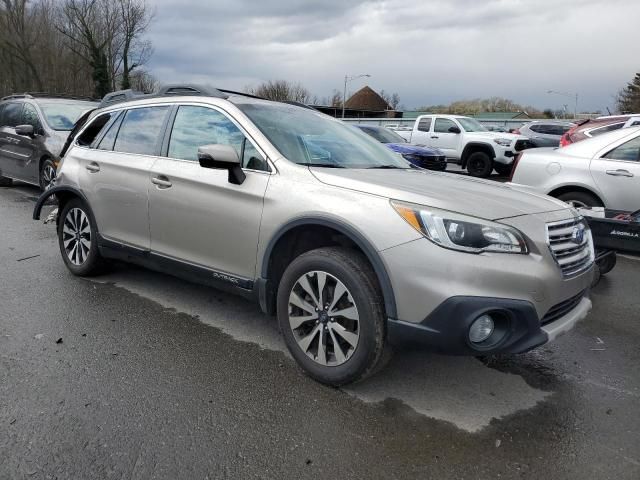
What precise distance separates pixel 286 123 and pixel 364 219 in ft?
4.43

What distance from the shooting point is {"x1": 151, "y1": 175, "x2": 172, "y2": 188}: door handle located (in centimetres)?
390

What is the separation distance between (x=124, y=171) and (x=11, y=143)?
710 cm

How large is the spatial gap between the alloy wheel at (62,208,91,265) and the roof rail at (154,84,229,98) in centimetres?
138

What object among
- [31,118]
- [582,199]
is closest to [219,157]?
[582,199]

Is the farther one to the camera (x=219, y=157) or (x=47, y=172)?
(x=47, y=172)

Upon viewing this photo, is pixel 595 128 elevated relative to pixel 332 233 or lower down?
elevated

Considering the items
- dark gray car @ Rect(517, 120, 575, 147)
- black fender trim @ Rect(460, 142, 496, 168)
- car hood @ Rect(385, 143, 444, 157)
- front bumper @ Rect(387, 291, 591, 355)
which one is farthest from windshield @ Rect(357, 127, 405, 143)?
front bumper @ Rect(387, 291, 591, 355)

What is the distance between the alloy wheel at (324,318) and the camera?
115 inches

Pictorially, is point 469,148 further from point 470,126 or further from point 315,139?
point 315,139

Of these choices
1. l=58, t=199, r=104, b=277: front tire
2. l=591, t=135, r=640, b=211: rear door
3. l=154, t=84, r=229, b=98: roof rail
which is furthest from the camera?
l=591, t=135, r=640, b=211: rear door

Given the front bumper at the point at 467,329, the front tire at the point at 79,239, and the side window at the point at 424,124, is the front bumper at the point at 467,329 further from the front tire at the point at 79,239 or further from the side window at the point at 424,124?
the side window at the point at 424,124

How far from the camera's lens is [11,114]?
1007cm

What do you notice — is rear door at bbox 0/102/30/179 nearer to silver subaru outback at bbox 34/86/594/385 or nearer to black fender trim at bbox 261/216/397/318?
silver subaru outback at bbox 34/86/594/385

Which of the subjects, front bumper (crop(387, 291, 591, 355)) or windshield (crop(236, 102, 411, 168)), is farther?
windshield (crop(236, 102, 411, 168))
